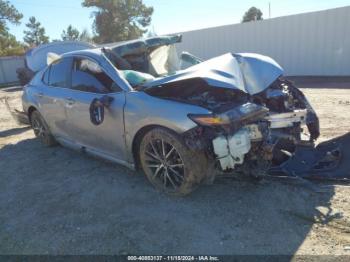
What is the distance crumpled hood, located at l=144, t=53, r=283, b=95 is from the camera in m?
3.72

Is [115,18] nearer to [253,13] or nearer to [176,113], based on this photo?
[253,13]

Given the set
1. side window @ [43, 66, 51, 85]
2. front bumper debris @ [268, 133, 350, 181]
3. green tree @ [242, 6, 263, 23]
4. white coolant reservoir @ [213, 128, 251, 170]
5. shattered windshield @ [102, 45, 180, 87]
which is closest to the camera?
white coolant reservoir @ [213, 128, 251, 170]

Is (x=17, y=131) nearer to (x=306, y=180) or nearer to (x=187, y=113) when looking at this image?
(x=187, y=113)

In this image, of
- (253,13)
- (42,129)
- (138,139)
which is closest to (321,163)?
(138,139)

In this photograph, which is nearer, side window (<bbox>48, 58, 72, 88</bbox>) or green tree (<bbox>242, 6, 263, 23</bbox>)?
side window (<bbox>48, 58, 72, 88</bbox>)

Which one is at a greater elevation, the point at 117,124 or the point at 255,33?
the point at 255,33

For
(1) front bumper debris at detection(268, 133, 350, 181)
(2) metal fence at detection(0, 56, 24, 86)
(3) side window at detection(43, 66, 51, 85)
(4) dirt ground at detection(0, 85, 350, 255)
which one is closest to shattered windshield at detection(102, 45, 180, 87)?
(4) dirt ground at detection(0, 85, 350, 255)

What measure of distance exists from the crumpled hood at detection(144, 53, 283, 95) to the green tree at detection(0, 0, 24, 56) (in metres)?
43.7

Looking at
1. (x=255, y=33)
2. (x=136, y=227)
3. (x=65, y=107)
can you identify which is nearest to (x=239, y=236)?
(x=136, y=227)

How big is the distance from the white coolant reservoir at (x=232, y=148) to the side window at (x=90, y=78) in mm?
1612

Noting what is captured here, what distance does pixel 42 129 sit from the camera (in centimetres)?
621

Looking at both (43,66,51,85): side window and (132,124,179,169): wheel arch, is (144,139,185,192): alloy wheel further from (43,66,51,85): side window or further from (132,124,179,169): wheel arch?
(43,66,51,85): side window

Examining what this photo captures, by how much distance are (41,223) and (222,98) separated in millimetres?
2455

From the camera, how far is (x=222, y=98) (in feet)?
12.9
